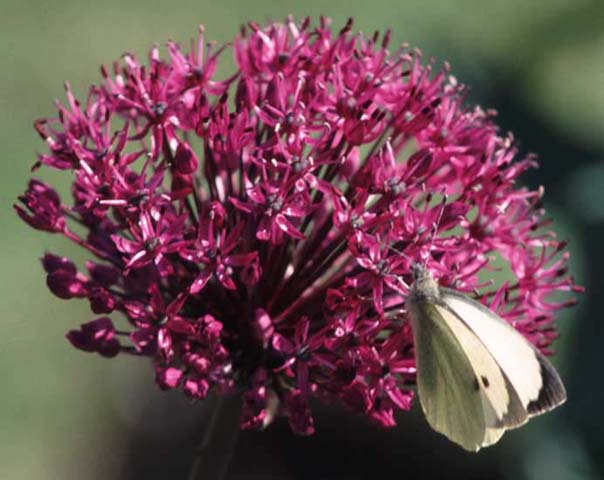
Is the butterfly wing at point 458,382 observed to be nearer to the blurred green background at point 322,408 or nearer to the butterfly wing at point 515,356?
the butterfly wing at point 515,356

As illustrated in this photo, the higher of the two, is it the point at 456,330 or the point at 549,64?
the point at 549,64

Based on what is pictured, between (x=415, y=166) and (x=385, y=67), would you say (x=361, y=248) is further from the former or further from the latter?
(x=385, y=67)

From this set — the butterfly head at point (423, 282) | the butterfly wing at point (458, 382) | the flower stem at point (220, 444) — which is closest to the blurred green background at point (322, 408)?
the butterfly wing at point (458, 382)

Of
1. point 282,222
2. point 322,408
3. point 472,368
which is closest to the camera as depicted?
point 282,222

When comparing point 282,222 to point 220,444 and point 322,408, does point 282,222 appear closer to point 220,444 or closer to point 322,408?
point 220,444

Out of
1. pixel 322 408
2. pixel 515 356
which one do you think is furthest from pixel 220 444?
pixel 322 408

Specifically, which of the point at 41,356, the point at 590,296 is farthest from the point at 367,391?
the point at 41,356

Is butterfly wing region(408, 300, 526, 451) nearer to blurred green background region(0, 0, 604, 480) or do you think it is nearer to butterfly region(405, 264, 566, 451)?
butterfly region(405, 264, 566, 451)
